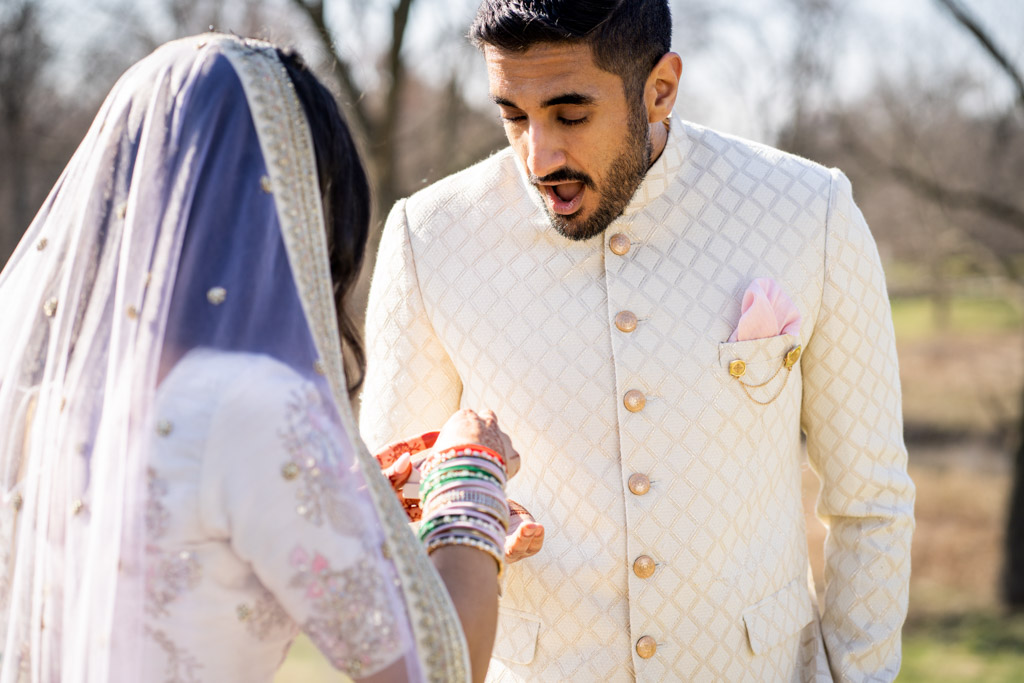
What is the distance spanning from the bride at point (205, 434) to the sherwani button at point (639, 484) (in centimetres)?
58

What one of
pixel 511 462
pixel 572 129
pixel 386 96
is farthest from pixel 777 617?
pixel 386 96

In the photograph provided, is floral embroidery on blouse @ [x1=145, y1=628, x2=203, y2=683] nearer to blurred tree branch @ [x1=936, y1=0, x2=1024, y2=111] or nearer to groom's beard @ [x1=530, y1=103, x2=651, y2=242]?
groom's beard @ [x1=530, y1=103, x2=651, y2=242]

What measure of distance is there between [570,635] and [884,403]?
836 mm

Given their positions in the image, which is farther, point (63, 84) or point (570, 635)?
point (63, 84)

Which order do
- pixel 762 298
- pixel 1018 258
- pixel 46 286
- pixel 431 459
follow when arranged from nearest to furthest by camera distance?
pixel 46 286 < pixel 431 459 < pixel 762 298 < pixel 1018 258

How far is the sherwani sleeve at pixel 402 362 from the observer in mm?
2270

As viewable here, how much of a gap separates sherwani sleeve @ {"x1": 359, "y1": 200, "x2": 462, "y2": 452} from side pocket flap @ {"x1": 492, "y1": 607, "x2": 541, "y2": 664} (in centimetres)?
45

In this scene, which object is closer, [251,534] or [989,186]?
[251,534]

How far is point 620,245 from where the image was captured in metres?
2.21

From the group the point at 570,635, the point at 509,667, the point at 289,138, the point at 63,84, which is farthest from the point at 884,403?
the point at 63,84

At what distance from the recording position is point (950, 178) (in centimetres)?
903

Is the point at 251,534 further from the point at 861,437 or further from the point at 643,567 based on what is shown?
the point at 861,437

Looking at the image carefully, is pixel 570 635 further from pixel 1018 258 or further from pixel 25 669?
pixel 1018 258

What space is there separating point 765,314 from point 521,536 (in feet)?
2.30
